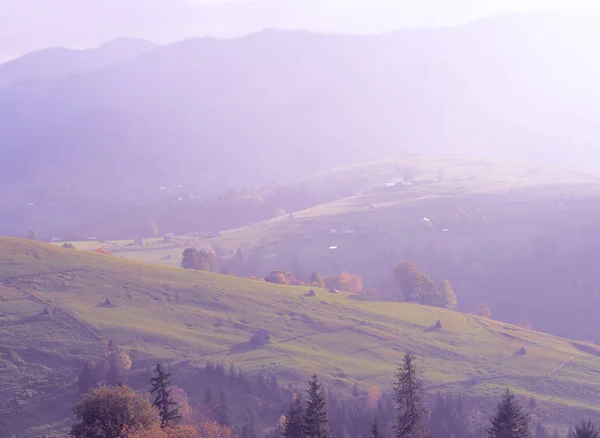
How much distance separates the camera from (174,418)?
159ft

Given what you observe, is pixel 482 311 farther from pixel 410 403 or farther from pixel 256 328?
pixel 410 403

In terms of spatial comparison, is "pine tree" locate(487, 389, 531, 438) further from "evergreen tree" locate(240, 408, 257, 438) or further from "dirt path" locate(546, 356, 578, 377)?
"dirt path" locate(546, 356, 578, 377)

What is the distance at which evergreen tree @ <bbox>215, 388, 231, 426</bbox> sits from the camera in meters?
73.3

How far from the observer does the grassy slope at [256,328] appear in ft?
298

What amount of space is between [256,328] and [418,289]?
4692cm

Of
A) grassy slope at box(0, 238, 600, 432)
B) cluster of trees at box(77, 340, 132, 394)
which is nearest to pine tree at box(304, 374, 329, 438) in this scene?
cluster of trees at box(77, 340, 132, 394)

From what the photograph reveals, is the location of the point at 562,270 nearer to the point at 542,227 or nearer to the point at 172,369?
the point at 542,227

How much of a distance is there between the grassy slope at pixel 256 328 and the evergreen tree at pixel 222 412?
13.4 metres

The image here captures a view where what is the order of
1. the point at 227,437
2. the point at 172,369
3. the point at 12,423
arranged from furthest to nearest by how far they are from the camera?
the point at 172,369
the point at 12,423
the point at 227,437

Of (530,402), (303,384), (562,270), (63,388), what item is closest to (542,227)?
(562,270)

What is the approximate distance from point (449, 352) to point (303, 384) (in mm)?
28758

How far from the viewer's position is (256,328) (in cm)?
10662

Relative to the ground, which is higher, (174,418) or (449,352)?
(174,418)

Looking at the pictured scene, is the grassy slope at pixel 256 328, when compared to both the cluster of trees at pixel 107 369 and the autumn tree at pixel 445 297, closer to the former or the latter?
the cluster of trees at pixel 107 369
